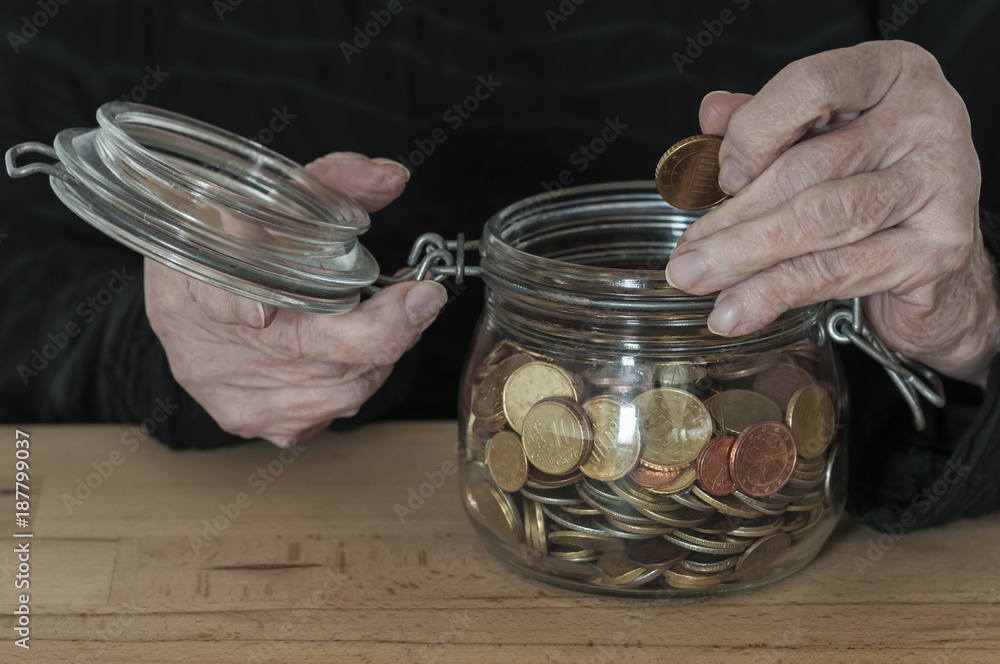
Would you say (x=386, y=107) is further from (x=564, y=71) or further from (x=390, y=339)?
(x=390, y=339)

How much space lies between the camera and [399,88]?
1156 millimetres

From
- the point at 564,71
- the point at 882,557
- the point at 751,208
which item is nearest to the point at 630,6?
the point at 564,71

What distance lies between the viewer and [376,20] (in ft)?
3.72

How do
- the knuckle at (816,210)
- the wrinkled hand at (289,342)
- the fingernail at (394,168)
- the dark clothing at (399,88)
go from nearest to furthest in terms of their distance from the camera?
the knuckle at (816,210), the wrinkled hand at (289,342), the fingernail at (394,168), the dark clothing at (399,88)

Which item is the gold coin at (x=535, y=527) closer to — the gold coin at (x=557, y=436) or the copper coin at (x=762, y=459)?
the gold coin at (x=557, y=436)

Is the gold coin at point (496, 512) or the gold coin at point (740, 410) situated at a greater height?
the gold coin at point (740, 410)

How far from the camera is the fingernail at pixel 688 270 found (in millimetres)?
547

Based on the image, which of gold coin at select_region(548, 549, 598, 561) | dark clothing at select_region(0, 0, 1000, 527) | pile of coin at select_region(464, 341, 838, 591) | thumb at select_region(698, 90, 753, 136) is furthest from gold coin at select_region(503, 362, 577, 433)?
dark clothing at select_region(0, 0, 1000, 527)

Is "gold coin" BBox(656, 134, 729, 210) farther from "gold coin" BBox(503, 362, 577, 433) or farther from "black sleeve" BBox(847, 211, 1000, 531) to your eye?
"black sleeve" BBox(847, 211, 1000, 531)

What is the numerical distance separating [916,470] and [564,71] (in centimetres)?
69

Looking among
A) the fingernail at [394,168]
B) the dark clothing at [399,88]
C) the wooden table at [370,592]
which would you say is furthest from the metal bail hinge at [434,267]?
the dark clothing at [399,88]

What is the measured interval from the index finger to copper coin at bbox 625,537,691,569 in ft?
0.85

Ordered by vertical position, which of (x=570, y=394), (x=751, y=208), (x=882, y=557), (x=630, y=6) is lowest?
(x=882, y=557)

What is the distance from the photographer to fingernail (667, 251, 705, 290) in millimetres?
547
